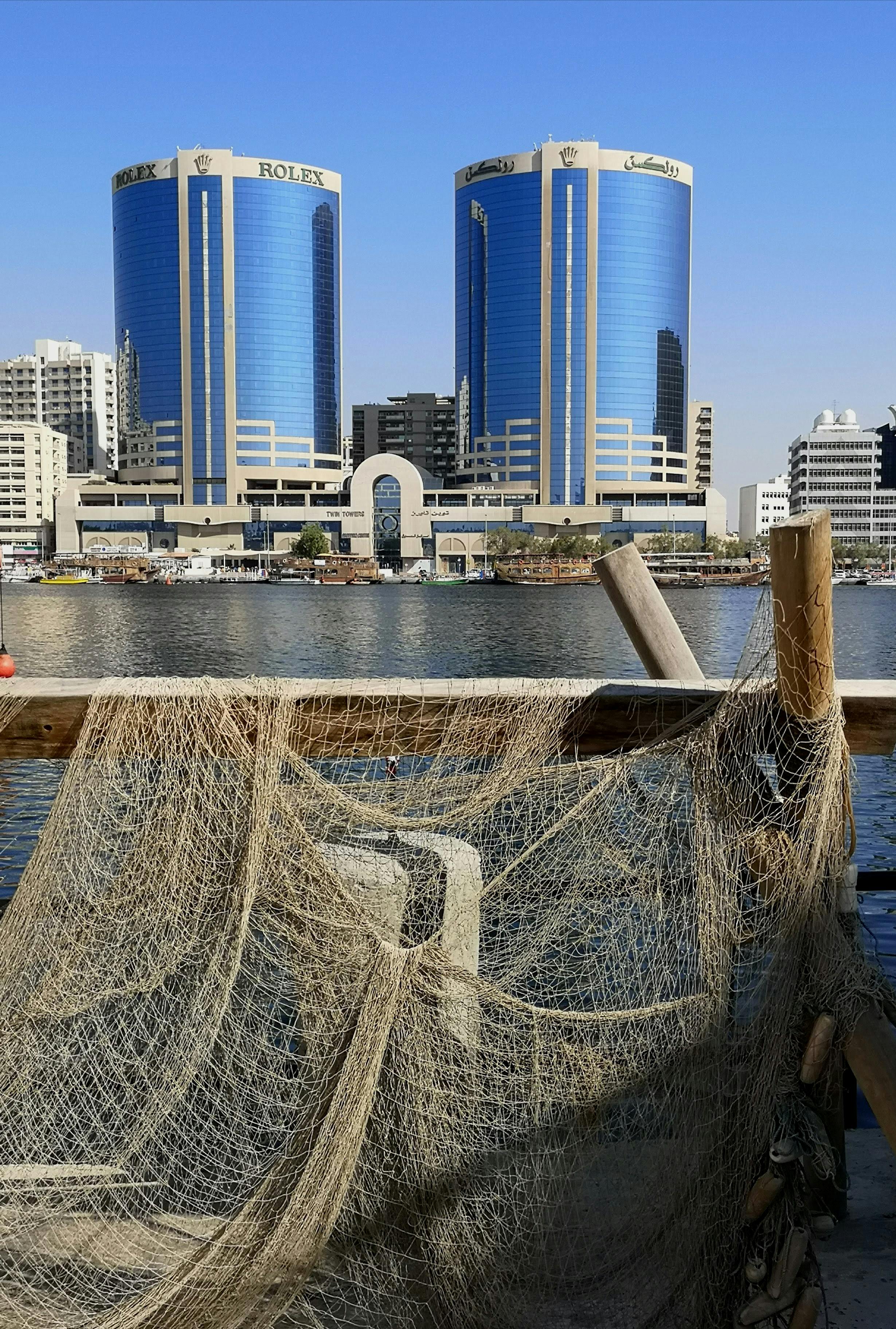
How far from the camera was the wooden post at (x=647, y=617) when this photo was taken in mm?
4309

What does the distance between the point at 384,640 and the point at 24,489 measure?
12045 cm

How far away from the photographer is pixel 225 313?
471ft

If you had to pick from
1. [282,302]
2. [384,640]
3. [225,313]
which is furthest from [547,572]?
[384,640]

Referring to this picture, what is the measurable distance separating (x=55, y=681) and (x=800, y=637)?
230 centimetres

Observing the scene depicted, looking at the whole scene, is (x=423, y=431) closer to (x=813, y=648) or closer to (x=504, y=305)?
(x=504, y=305)

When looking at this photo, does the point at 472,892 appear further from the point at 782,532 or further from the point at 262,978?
the point at 782,532

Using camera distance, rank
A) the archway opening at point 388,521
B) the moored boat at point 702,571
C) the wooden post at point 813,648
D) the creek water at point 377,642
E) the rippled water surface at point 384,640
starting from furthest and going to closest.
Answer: the archway opening at point 388,521, the moored boat at point 702,571, the rippled water surface at point 384,640, the creek water at point 377,642, the wooden post at point 813,648

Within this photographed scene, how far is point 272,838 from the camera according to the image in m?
3.77

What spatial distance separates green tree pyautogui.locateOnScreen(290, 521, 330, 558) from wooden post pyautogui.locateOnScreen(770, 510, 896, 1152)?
452 ft

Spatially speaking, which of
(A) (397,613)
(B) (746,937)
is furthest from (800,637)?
(A) (397,613)

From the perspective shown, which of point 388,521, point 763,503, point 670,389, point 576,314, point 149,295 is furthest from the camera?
point 763,503

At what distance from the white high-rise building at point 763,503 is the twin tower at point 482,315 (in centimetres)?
2998

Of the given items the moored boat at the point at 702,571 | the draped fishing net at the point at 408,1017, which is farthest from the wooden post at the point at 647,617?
the moored boat at the point at 702,571

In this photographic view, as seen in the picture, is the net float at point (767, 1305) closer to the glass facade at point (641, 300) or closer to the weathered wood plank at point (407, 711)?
the weathered wood plank at point (407, 711)
